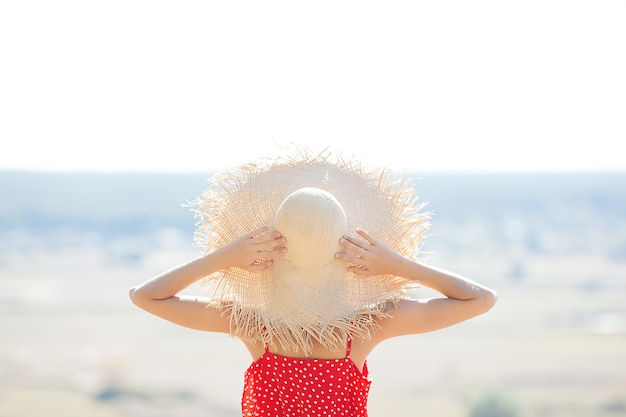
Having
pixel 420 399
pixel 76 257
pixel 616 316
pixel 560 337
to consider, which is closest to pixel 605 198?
pixel 616 316

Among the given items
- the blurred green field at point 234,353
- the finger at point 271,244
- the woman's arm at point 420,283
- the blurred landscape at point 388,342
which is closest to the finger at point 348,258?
the woman's arm at point 420,283

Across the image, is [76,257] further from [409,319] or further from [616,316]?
[409,319]

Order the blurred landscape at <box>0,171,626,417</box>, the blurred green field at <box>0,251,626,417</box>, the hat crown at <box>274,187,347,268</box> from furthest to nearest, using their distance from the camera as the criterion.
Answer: the blurred landscape at <box>0,171,626,417</box>
the blurred green field at <box>0,251,626,417</box>
the hat crown at <box>274,187,347,268</box>

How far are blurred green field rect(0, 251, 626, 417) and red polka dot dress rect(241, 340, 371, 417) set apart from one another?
15.3m

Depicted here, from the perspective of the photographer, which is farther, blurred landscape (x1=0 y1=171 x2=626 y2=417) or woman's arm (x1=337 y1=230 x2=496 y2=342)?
blurred landscape (x1=0 y1=171 x2=626 y2=417)

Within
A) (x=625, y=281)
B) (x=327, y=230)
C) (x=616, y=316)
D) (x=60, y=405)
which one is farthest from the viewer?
(x=625, y=281)

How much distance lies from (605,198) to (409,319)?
91.4 ft

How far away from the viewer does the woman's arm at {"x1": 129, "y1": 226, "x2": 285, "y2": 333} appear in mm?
1477

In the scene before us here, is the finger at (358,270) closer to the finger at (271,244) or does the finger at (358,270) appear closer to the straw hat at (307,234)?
the straw hat at (307,234)

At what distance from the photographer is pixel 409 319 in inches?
59.7

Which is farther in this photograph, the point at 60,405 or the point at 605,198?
the point at 605,198

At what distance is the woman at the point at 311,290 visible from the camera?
1.48 metres

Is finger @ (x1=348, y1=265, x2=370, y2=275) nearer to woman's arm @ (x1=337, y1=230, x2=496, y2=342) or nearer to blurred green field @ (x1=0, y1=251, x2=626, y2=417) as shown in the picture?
woman's arm @ (x1=337, y1=230, x2=496, y2=342)

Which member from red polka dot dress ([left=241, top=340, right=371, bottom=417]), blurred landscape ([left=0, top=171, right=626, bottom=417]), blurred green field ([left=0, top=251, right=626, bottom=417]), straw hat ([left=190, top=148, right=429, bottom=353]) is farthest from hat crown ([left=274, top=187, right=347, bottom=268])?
blurred landscape ([left=0, top=171, right=626, bottom=417])
